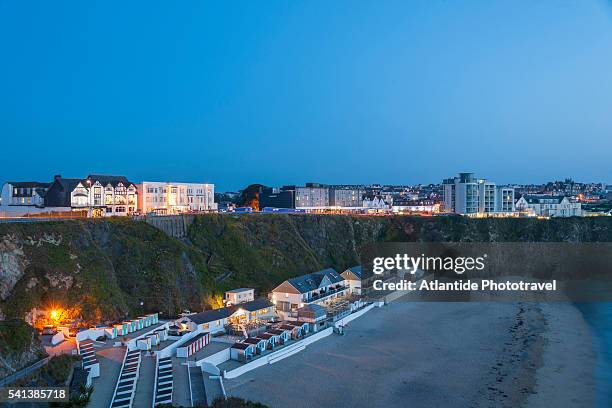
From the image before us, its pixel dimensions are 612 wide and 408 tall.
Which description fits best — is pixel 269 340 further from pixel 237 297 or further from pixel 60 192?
pixel 60 192

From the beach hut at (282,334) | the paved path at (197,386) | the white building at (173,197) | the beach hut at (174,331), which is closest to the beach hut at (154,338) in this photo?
the beach hut at (174,331)

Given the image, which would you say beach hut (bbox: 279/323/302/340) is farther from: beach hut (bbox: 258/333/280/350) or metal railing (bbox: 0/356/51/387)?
metal railing (bbox: 0/356/51/387)

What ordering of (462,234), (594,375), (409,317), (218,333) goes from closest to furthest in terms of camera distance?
(594,375), (218,333), (409,317), (462,234)

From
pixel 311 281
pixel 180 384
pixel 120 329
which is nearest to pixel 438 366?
pixel 180 384

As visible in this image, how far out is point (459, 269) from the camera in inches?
2149

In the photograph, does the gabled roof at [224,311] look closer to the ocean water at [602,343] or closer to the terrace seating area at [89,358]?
the terrace seating area at [89,358]

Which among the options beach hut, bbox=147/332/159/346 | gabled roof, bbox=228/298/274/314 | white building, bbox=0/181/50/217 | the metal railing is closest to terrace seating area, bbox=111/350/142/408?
beach hut, bbox=147/332/159/346

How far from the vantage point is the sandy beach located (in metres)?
21.2

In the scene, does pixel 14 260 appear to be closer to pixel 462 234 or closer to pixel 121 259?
pixel 121 259

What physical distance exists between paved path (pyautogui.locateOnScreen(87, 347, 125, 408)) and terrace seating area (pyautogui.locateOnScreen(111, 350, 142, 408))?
293mm

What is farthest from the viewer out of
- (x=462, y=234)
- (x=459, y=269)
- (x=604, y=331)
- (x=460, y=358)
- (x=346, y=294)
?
(x=462, y=234)

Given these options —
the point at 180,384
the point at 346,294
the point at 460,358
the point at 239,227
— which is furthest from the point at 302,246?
the point at 180,384

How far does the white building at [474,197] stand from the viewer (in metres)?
77.1

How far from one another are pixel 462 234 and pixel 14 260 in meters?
52.9
